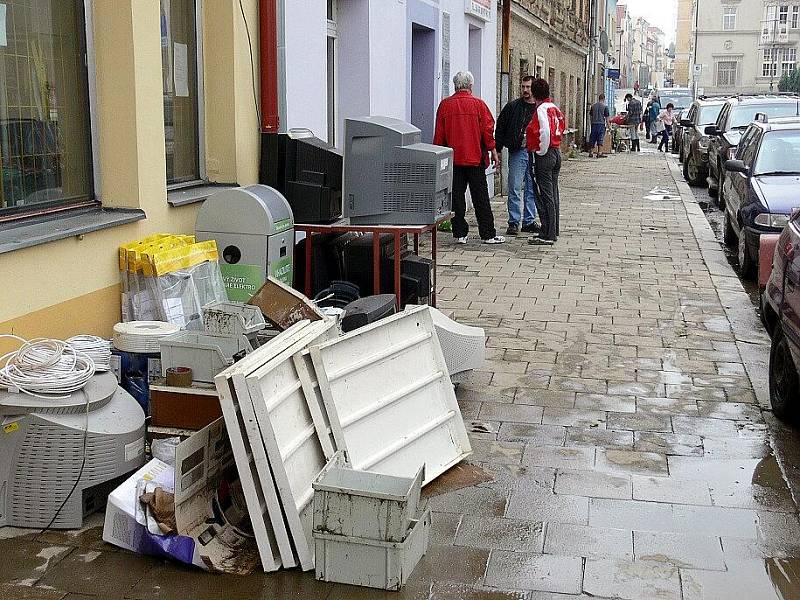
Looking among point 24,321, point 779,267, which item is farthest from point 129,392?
point 779,267

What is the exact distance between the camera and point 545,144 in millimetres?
11992

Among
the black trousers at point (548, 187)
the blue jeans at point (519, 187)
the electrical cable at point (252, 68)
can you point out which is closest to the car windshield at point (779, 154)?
the black trousers at point (548, 187)

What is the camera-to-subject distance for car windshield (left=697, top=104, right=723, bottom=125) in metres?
22.7

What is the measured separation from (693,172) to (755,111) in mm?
4090

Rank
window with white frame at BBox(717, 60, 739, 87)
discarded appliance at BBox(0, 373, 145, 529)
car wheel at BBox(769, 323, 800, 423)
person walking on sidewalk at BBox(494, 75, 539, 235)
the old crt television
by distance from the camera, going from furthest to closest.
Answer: window with white frame at BBox(717, 60, 739, 87) < person walking on sidewalk at BBox(494, 75, 539, 235) < the old crt television < car wheel at BBox(769, 323, 800, 423) < discarded appliance at BBox(0, 373, 145, 529)

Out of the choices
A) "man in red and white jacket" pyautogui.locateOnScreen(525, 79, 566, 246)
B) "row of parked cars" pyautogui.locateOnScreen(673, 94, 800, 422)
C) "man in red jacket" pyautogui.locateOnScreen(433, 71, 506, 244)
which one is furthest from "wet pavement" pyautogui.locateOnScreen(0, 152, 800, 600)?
"man in red and white jacket" pyautogui.locateOnScreen(525, 79, 566, 246)

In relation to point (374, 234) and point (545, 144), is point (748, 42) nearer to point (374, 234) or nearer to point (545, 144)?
point (545, 144)

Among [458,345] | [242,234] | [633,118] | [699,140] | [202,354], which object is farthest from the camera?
[633,118]

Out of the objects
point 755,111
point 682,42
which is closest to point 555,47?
point 755,111

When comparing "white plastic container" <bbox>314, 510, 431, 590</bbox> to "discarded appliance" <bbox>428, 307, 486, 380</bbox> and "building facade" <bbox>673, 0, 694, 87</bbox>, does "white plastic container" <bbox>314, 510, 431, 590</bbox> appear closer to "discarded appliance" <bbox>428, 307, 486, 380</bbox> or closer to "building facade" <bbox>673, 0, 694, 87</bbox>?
"discarded appliance" <bbox>428, 307, 486, 380</bbox>

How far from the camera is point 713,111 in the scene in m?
23.1

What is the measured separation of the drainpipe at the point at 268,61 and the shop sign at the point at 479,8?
26.2 feet

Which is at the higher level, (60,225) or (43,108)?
(43,108)

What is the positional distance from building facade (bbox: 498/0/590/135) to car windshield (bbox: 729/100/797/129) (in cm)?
438
